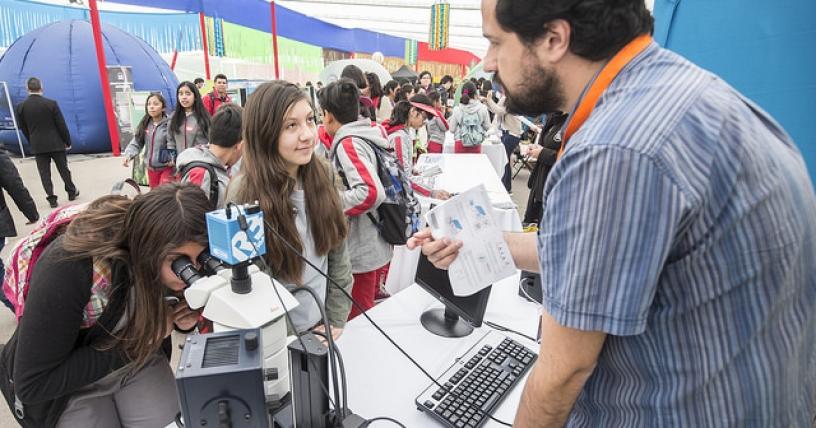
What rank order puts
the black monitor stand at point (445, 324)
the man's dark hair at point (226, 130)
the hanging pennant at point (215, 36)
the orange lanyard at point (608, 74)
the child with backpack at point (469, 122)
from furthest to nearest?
the hanging pennant at point (215, 36) < the child with backpack at point (469, 122) < the man's dark hair at point (226, 130) < the black monitor stand at point (445, 324) < the orange lanyard at point (608, 74)

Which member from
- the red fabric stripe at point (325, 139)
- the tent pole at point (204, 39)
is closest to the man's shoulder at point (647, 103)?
the red fabric stripe at point (325, 139)

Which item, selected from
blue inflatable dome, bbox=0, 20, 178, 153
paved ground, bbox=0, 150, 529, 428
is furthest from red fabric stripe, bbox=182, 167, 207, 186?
blue inflatable dome, bbox=0, 20, 178, 153

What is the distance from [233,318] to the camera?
72 cm

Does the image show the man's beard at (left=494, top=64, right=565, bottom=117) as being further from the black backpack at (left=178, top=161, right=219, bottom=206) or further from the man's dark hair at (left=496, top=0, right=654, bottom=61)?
the black backpack at (left=178, top=161, right=219, bottom=206)

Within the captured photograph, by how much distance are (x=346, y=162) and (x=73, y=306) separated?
1.32 metres

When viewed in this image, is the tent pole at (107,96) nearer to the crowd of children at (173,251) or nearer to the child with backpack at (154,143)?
the child with backpack at (154,143)

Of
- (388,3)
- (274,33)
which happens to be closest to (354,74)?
(388,3)

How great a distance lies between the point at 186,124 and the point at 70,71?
21.1 ft

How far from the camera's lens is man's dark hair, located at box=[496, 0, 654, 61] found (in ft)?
2.12

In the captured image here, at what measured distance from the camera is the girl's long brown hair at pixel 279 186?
157 centimetres

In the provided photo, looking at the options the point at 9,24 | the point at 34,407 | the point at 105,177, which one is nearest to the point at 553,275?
the point at 34,407

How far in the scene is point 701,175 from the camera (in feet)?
1.80

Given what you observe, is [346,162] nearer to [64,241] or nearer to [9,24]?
[64,241]

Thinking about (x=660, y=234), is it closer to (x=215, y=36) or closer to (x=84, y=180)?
(x=84, y=180)
